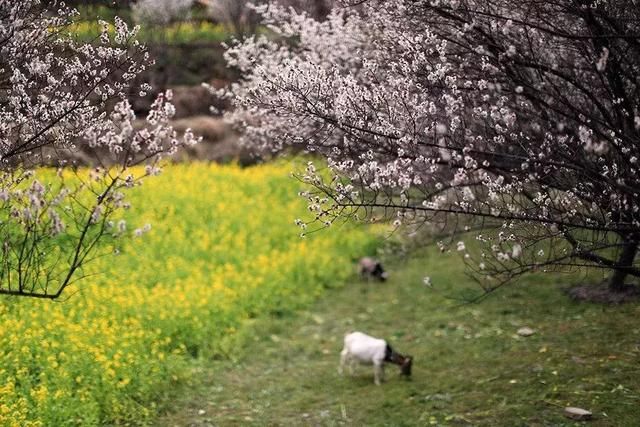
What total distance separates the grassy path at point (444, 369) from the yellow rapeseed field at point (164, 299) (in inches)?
21.5

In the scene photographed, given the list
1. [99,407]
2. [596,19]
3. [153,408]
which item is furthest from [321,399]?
[596,19]

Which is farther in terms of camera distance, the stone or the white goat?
the stone

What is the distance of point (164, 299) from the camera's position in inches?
441

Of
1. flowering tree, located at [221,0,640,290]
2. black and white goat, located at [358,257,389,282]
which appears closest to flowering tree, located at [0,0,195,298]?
flowering tree, located at [221,0,640,290]

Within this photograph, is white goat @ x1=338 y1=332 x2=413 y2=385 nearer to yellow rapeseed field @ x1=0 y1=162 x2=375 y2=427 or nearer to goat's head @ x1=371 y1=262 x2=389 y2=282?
yellow rapeseed field @ x1=0 y1=162 x2=375 y2=427

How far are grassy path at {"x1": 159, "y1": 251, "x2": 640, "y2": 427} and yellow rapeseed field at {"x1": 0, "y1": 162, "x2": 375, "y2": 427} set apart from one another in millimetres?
547

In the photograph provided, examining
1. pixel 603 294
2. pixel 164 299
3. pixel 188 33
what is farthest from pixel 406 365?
pixel 188 33

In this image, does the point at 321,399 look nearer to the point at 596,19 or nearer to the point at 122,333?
the point at 122,333

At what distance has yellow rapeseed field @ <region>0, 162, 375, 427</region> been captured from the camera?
8.22 m

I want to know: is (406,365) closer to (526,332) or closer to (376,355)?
(376,355)

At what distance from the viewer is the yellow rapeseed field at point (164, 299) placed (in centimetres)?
822

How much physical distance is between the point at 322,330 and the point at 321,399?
10.6 feet

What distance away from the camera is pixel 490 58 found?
6355 millimetres

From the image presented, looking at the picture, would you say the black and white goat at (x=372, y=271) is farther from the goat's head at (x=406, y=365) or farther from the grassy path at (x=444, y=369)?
the goat's head at (x=406, y=365)
